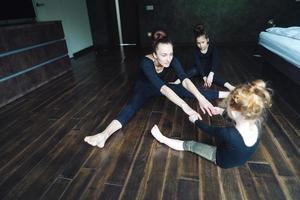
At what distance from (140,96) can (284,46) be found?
1846mm

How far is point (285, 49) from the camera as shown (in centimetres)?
268

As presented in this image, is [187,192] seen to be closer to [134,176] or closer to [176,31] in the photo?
[134,176]

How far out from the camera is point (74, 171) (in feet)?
5.37

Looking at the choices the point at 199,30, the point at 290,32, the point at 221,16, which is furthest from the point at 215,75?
the point at 221,16

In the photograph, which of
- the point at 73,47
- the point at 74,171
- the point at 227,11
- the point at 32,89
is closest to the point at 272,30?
the point at 227,11

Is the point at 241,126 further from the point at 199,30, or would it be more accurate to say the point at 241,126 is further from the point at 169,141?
the point at 199,30

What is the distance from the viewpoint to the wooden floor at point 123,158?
1431 mm

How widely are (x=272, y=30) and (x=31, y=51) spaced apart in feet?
11.8

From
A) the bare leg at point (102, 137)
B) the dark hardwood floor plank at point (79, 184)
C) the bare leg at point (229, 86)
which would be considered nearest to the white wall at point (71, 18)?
the bare leg at point (102, 137)

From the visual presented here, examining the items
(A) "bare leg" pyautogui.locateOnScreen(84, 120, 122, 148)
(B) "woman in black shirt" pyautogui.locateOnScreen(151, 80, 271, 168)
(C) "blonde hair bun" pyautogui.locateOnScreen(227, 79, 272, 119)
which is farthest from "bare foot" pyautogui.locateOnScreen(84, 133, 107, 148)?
(C) "blonde hair bun" pyautogui.locateOnScreen(227, 79, 272, 119)

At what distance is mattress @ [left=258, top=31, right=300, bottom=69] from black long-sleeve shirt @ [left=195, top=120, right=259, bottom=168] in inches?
59.3

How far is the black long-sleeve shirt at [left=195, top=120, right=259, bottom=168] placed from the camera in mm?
1312

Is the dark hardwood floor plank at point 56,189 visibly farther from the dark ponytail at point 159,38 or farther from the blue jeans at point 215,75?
the blue jeans at point 215,75

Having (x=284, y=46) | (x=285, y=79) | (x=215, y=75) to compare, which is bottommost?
(x=285, y=79)
